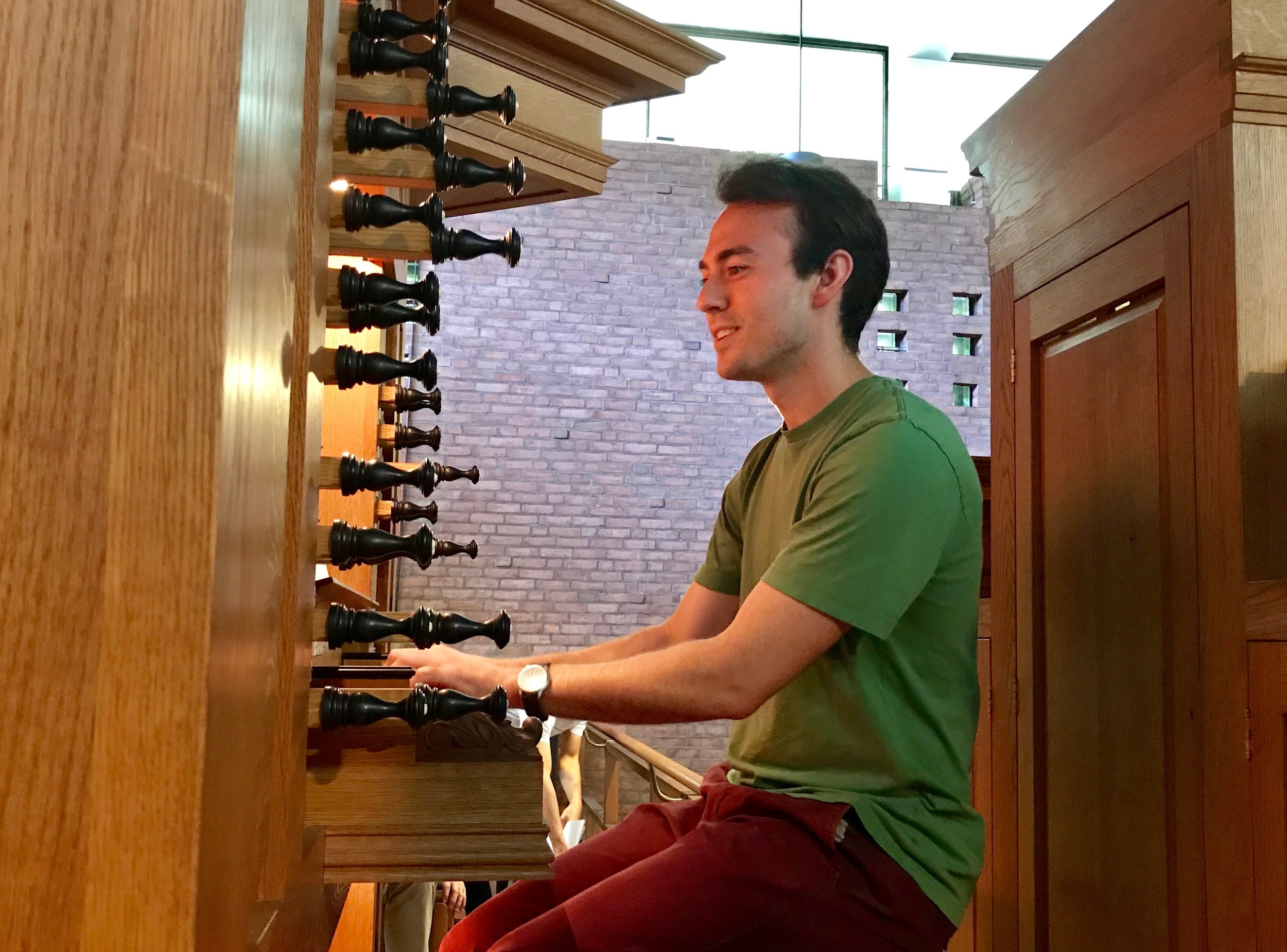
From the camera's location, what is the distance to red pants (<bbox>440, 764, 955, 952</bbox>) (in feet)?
4.27

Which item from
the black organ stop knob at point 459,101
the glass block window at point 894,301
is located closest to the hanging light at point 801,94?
the glass block window at point 894,301

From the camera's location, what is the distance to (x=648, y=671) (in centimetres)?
137

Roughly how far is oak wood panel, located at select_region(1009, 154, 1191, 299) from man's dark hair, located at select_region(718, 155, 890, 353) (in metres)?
0.38

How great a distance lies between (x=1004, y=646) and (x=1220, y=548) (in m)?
0.69

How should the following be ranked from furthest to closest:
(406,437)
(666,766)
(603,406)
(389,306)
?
(603,406) → (406,437) → (666,766) → (389,306)

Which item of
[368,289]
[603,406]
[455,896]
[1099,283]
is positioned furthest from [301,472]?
[603,406]

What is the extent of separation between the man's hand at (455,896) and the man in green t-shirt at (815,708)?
211 centimetres

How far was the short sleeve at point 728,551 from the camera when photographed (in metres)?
1.94

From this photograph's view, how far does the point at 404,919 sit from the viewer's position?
3.42 metres

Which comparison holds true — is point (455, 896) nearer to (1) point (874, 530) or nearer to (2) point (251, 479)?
(1) point (874, 530)

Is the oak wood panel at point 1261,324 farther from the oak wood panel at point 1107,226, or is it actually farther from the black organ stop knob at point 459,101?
the black organ stop knob at point 459,101

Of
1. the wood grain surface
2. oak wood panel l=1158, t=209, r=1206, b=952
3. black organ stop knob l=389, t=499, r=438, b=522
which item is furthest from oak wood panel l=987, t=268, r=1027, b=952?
the wood grain surface

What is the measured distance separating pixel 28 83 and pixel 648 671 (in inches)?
35.7

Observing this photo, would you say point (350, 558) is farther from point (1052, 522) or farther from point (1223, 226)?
point (1052, 522)
